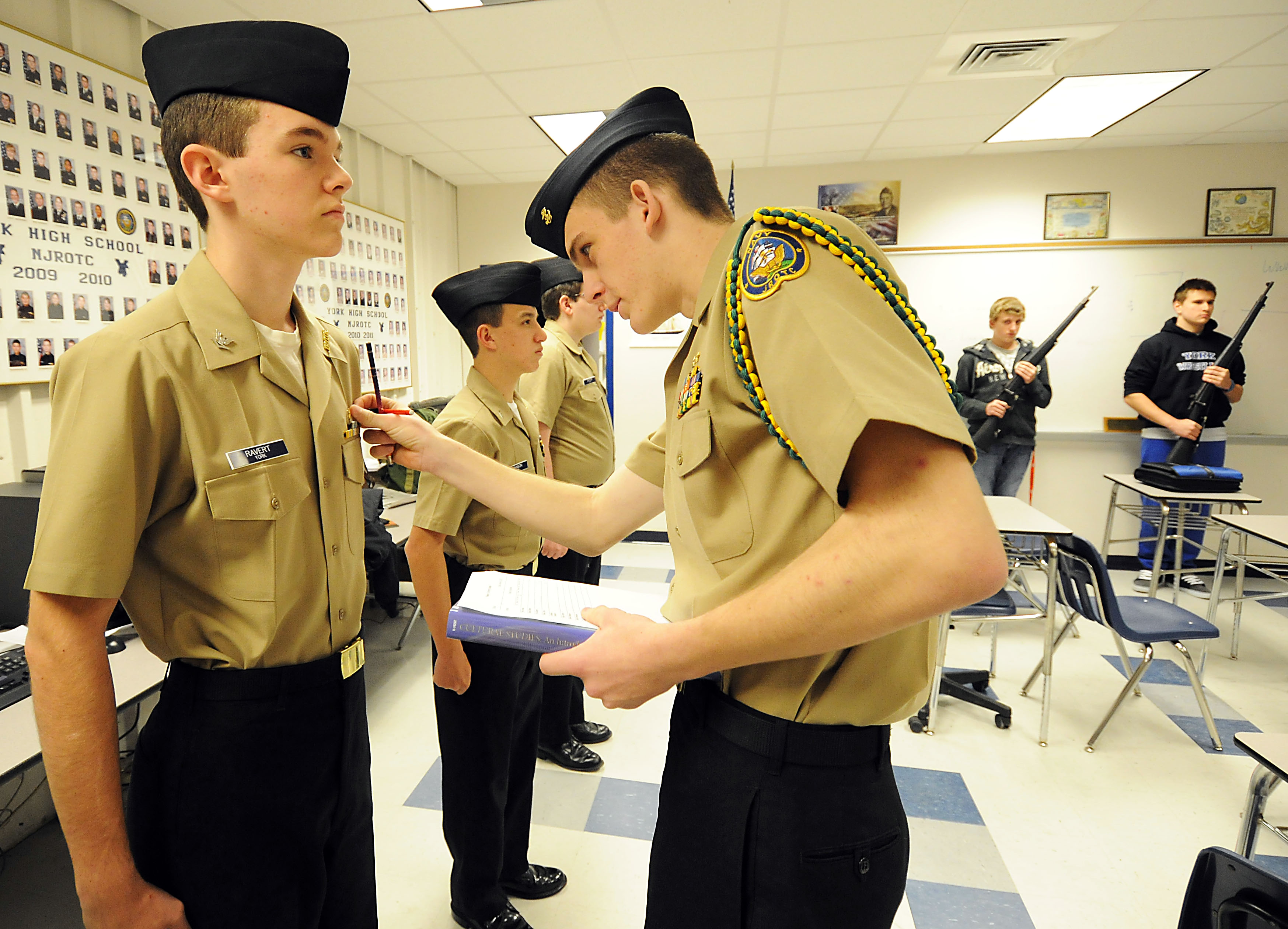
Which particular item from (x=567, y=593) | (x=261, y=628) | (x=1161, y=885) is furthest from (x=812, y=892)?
(x=1161, y=885)

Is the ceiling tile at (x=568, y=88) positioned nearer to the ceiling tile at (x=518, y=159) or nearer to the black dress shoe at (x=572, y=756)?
the ceiling tile at (x=518, y=159)

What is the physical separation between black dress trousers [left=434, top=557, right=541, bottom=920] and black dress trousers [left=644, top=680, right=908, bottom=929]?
95cm

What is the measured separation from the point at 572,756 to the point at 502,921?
86 centimetres

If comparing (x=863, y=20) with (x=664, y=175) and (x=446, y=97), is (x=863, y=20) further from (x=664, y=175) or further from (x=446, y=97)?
(x=664, y=175)

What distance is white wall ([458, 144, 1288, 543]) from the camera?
497 cm

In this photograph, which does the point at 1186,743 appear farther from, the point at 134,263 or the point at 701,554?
the point at 134,263

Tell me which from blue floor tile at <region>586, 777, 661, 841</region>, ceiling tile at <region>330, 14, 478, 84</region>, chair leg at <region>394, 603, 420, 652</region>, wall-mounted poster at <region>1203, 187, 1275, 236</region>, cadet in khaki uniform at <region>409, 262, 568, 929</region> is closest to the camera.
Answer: cadet in khaki uniform at <region>409, 262, 568, 929</region>

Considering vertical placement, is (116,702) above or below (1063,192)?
below

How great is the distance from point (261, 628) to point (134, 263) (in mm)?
2704

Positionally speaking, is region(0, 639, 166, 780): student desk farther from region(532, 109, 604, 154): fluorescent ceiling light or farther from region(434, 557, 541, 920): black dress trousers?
region(532, 109, 604, 154): fluorescent ceiling light

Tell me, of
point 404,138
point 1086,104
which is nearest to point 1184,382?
point 1086,104

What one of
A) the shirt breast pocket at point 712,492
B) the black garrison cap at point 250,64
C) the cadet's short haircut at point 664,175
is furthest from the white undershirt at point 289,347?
the shirt breast pocket at point 712,492

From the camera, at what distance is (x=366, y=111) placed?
13.2 feet

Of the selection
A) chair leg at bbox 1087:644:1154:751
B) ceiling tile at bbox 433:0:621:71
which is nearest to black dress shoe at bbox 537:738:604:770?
chair leg at bbox 1087:644:1154:751
